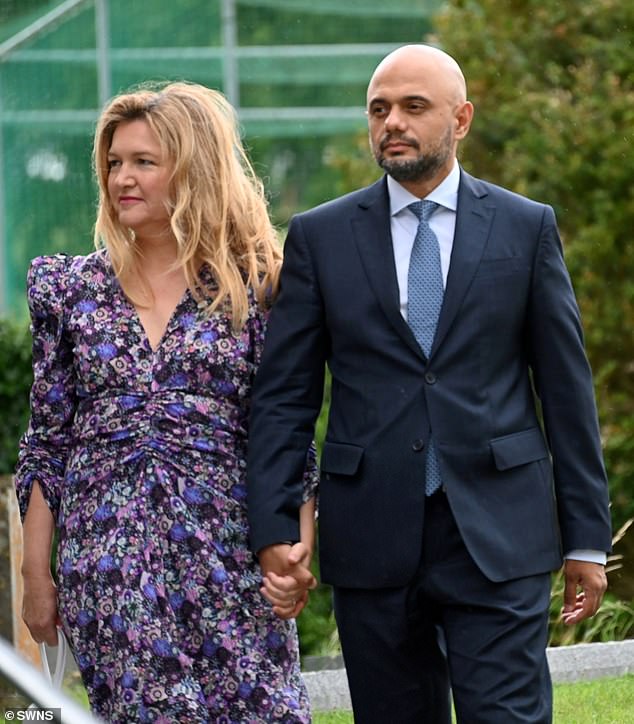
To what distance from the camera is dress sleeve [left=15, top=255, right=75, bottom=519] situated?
455 cm

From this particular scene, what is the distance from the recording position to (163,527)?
4383mm

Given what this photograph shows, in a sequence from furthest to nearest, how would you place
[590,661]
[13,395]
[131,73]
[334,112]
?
[334,112], [131,73], [13,395], [590,661]

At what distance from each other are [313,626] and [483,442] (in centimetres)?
406

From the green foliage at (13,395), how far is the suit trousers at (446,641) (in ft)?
Result: 13.5

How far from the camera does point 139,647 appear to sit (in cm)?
430

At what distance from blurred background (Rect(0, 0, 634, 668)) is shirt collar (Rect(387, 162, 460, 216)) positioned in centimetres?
83

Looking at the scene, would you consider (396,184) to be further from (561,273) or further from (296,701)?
(296,701)

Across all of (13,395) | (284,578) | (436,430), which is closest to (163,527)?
(284,578)

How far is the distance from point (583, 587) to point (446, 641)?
378mm

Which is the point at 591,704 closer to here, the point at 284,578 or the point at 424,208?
the point at 284,578

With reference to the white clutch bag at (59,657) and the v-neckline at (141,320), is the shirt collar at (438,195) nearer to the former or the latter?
the v-neckline at (141,320)

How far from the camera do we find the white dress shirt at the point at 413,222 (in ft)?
14.5

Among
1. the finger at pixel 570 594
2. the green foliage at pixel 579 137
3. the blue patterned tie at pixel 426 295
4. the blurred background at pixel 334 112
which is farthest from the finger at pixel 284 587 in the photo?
the green foliage at pixel 579 137

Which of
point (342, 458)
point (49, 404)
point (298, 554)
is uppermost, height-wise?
point (49, 404)
